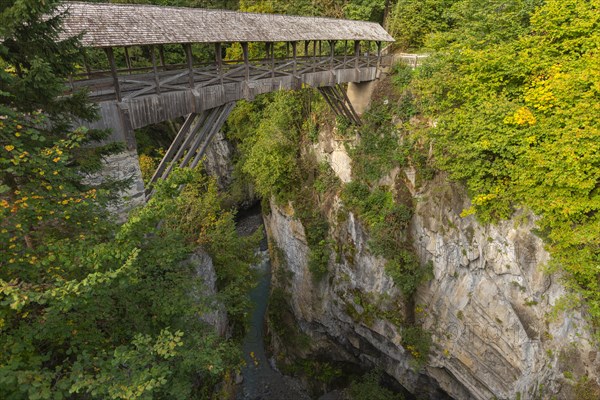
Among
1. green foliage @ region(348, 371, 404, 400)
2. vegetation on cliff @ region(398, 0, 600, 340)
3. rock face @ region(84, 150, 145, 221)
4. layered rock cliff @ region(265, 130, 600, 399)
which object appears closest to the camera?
vegetation on cliff @ region(398, 0, 600, 340)

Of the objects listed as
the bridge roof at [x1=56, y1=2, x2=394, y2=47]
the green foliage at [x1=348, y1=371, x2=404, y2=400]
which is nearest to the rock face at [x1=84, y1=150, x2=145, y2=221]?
the bridge roof at [x1=56, y1=2, x2=394, y2=47]

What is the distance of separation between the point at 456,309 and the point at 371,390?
6.95 m

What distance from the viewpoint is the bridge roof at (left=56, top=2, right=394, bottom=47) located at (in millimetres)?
7512

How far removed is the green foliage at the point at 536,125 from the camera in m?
7.91

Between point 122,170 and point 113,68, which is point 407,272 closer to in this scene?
point 122,170

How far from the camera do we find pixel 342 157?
16.6 metres

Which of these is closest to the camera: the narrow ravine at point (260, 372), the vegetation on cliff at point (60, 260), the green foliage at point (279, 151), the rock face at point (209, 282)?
the vegetation on cliff at point (60, 260)

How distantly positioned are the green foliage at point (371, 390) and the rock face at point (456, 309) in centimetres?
80

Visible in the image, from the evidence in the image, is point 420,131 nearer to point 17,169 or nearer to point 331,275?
point 331,275

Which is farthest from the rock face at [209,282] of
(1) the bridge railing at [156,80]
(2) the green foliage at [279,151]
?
(2) the green foliage at [279,151]

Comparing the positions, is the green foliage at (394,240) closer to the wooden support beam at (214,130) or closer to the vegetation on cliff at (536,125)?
the vegetation on cliff at (536,125)

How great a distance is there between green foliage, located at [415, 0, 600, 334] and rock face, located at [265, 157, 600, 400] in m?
→ 1.20

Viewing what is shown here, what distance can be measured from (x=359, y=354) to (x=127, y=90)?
16.3 meters

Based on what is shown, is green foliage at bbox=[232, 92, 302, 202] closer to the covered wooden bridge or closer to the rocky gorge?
the rocky gorge
